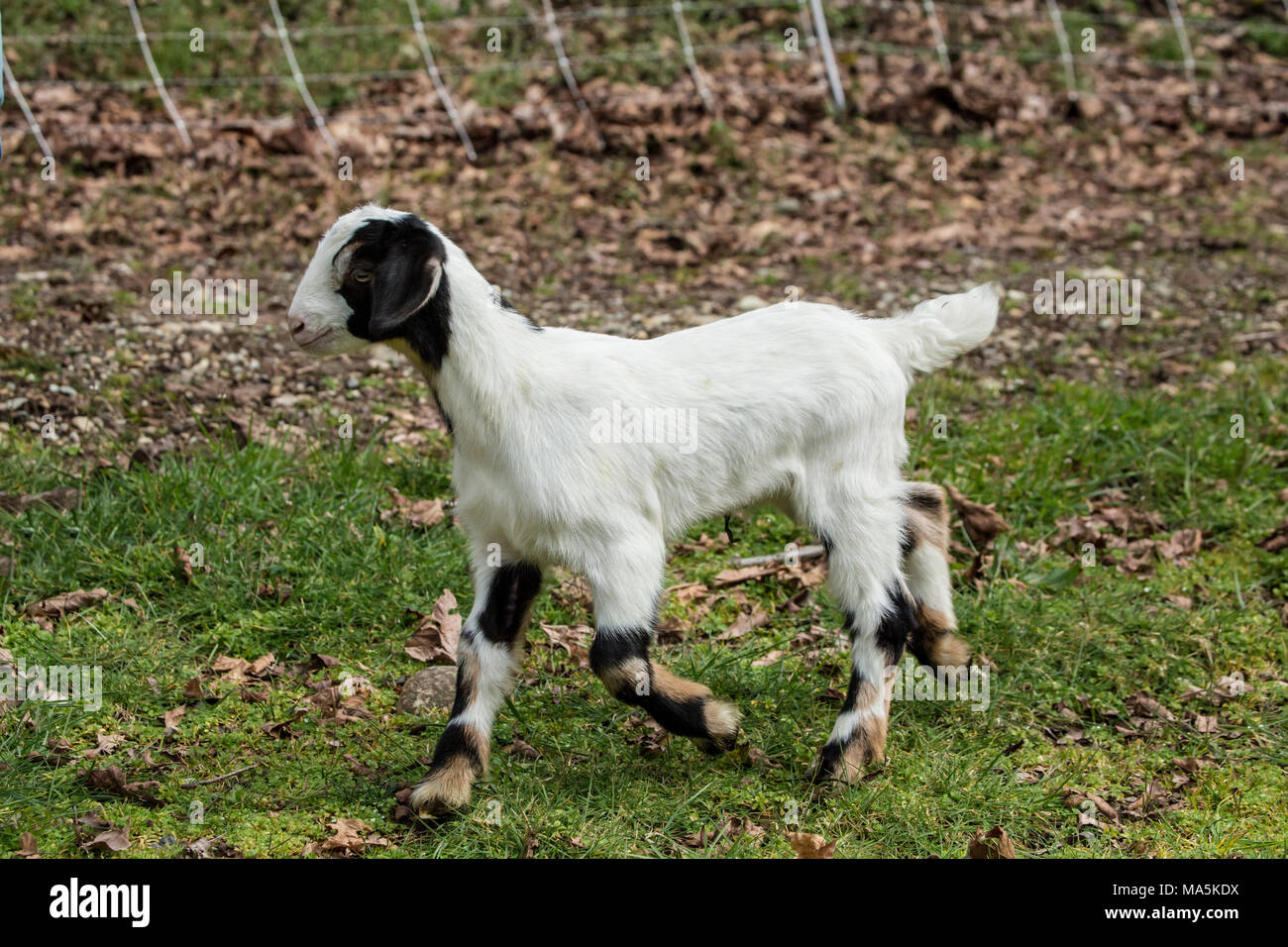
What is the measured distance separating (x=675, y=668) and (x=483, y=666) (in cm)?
92

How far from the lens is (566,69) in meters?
10.4

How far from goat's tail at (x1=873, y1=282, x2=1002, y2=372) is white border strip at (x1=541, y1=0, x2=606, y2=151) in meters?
5.76

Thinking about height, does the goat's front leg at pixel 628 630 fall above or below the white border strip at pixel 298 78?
below

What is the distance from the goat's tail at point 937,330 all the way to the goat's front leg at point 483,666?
136 cm

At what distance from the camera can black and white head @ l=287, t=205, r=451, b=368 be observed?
3826 mm

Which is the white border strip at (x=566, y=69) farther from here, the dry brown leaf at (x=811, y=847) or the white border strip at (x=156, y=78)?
the dry brown leaf at (x=811, y=847)

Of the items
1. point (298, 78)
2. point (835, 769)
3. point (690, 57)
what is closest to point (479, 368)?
point (835, 769)

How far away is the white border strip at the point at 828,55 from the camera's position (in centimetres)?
1059

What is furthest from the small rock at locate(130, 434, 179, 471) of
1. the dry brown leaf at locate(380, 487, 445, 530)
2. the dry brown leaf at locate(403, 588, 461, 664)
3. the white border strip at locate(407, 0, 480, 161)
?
the white border strip at locate(407, 0, 480, 161)

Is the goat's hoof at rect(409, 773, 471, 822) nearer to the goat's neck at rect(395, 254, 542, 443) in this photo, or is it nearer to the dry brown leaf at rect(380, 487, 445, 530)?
the goat's neck at rect(395, 254, 542, 443)

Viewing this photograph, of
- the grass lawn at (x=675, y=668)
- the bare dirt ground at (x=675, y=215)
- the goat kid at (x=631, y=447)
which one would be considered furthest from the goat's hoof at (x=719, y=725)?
the bare dirt ground at (x=675, y=215)

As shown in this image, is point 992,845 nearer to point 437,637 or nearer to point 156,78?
point 437,637
